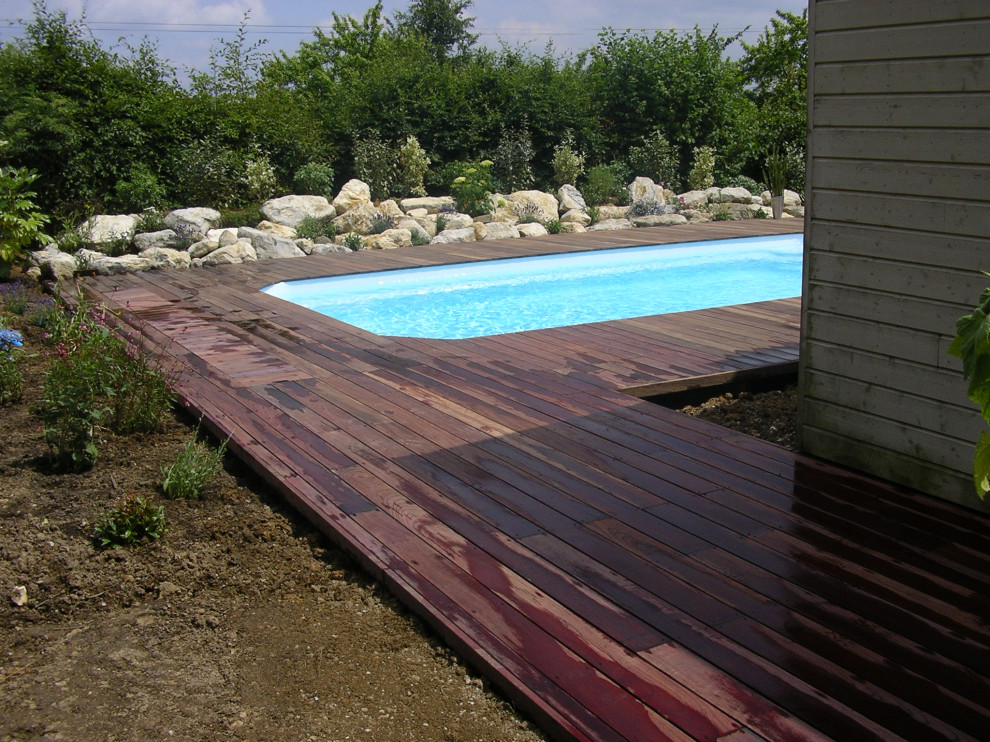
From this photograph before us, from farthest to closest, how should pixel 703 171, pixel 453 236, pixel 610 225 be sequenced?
pixel 703 171 → pixel 610 225 → pixel 453 236

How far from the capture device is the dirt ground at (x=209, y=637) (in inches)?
84.3

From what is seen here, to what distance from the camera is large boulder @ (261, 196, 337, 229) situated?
11.2m

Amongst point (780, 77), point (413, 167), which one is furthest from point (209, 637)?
point (780, 77)

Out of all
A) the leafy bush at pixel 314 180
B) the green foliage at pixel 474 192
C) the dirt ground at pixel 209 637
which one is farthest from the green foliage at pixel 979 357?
the leafy bush at pixel 314 180

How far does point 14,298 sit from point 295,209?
4.94 meters

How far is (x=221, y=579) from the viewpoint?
9.50 feet

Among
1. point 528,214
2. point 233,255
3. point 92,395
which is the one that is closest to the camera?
point 92,395

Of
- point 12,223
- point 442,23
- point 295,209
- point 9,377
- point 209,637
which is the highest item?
point 442,23

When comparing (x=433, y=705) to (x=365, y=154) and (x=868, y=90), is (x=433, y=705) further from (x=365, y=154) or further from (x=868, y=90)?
(x=365, y=154)

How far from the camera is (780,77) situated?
55.1ft

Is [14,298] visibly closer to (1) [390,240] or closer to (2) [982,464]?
(1) [390,240]

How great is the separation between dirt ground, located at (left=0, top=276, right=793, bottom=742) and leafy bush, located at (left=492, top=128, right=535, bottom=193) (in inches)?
423

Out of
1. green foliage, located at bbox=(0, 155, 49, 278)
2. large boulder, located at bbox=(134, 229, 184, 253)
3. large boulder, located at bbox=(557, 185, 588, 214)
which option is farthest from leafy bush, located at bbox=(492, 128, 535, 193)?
green foliage, located at bbox=(0, 155, 49, 278)

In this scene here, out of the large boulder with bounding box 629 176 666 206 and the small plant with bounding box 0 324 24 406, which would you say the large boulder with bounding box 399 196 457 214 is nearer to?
the large boulder with bounding box 629 176 666 206
